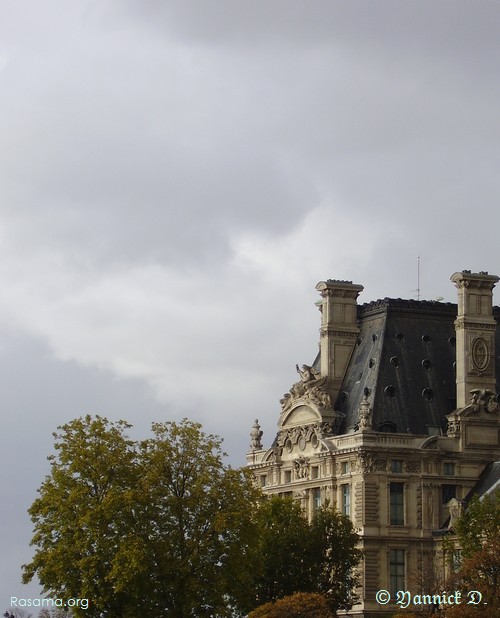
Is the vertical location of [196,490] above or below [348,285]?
below

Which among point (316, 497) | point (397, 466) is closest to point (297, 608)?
point (397, 466)

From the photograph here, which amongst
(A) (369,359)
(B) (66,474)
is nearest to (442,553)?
(A) (369,359)

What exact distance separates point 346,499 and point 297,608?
21551 mm

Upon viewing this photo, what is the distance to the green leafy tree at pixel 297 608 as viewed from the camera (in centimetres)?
11488

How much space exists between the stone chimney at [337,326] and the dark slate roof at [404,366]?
64 centimetres

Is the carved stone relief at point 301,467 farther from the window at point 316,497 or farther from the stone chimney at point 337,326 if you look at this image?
the stone chimney at point 337,326

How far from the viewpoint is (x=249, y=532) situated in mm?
113625

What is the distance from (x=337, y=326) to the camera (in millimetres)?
143875

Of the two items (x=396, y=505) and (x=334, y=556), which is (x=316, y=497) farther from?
(x=334, y=556)

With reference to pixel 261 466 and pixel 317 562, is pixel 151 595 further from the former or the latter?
pixel 261 466

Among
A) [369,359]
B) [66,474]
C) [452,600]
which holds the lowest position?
[452,600]

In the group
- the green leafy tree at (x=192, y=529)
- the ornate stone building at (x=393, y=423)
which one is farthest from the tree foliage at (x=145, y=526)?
the ornate stone building at (x=393, y=423)

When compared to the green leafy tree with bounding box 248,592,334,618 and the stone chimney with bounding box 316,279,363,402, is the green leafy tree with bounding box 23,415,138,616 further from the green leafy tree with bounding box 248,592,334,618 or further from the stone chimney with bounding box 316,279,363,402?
the stone chimney with bounding box 316,279,363,402

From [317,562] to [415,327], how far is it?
75.4 feet
